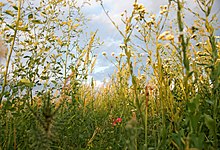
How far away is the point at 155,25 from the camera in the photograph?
6.64 feet

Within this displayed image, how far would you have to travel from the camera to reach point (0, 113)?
1.94 m

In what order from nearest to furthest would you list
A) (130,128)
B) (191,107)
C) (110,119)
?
(130,128)
(191,107)
(110,119)

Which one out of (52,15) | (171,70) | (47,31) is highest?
(52,15)

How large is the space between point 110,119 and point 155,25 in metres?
0.91

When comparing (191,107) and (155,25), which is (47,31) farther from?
(191,107)

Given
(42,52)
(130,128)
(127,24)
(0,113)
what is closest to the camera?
(130,128)

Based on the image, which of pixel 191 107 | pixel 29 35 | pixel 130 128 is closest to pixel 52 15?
pixel 29 35

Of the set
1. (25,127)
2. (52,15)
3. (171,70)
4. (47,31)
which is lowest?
(25,127)

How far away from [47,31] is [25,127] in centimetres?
91

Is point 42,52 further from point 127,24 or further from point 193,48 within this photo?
point 193,48

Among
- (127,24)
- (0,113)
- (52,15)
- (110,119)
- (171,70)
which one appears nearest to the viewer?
(127,24)

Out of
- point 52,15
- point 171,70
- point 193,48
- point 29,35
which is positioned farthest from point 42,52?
point 171,70

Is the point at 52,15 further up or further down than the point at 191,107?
further up

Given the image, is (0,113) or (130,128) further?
(0,113)
